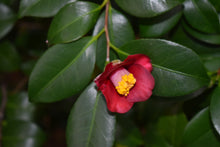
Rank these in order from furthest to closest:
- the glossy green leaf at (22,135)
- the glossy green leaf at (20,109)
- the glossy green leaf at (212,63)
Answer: the glossy green leaf at (20,109) < the glossy green leaf at (22,135) < the glossy green leaf at (212,63)

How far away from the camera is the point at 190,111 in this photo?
115 cm

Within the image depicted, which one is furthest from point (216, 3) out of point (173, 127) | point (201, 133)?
point (173, 127)

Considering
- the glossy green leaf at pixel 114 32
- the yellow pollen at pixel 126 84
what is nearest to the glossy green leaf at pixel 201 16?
the glossy green leaf at pixel 114 32

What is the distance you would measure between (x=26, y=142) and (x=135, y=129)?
2.39 feet

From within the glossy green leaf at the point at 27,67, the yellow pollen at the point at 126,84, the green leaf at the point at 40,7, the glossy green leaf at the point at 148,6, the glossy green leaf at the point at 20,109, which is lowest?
the glossy green leaf at the point at 20,109

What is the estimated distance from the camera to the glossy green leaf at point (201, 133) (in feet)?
3.31

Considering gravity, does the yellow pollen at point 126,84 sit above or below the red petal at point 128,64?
below

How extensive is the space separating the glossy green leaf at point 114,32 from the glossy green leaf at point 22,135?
817mm

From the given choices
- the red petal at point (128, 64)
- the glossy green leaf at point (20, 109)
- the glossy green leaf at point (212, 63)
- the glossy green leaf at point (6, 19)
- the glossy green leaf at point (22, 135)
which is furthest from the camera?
the glossy green leaf at point (20, 109)

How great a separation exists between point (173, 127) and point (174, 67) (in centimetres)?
77

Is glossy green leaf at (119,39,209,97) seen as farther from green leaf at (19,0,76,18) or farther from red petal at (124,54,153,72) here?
green leaf at (19,0,76,18)

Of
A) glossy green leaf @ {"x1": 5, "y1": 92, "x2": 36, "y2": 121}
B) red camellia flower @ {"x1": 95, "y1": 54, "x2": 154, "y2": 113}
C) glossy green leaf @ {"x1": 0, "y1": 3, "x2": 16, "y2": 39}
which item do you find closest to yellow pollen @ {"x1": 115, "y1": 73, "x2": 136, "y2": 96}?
red camellia flower @ {"x1": 95, "y1": 54, "x2": 154, "y2": 113}

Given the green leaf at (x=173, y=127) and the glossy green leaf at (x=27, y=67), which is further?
the glossy green leaf at (x=27, y=67)

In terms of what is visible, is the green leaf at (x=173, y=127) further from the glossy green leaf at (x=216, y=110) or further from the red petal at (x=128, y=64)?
Result: the red petal at (x=128, y=64)
